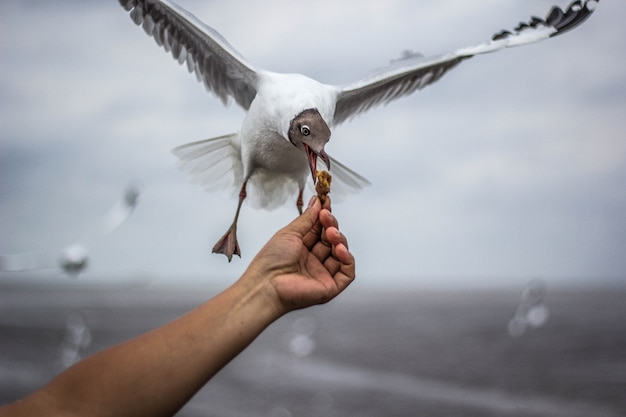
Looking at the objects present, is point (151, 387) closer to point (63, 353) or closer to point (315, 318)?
point (63, 353)

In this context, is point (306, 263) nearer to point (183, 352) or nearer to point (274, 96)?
point (183, 352)

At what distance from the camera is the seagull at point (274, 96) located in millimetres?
1849

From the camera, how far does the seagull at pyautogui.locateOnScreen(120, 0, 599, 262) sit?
1.85m

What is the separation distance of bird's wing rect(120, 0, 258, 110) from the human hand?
3.42 feet

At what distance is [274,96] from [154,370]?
47.9 inches

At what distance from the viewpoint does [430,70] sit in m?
2.36

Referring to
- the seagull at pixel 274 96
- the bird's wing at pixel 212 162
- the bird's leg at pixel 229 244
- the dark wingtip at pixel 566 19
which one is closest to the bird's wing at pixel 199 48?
the seagull at pixel 274 96

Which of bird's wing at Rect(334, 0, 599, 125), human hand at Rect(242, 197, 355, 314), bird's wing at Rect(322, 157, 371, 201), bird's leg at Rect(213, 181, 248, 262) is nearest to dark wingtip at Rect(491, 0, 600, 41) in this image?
bird's wing at Rect(334, 0, 599, 125)

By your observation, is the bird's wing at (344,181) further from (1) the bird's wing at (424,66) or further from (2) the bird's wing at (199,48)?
(2) the bird's wing at (199,48)

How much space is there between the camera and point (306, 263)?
1.11m

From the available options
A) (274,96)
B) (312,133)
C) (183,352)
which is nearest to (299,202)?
(274,96)

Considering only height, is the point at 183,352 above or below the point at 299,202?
below

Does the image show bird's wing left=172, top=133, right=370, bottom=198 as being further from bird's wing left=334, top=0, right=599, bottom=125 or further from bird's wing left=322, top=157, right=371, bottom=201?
bird's wing left=334, top=0, right=599, bottom=125

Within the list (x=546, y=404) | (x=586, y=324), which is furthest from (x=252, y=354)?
(x=586, y=324)
